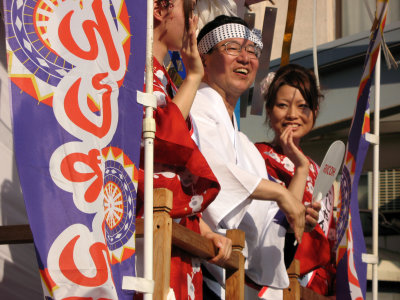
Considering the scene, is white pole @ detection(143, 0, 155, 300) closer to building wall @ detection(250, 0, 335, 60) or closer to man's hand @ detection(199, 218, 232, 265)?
man's hand @ detection(199, 218, 232, 265)

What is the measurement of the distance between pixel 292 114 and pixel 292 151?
42cm

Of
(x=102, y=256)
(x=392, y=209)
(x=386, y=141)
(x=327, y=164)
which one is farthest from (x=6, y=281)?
(x=392, y=209)

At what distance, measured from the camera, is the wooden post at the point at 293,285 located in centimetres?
358

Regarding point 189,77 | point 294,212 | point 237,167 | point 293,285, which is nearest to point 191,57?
point 189,77

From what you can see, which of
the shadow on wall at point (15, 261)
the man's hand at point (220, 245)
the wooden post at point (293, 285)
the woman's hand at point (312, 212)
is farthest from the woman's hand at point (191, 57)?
the wooden post at point (293, 285)

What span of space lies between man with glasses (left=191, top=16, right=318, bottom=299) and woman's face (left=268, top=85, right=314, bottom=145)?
0.38 metres

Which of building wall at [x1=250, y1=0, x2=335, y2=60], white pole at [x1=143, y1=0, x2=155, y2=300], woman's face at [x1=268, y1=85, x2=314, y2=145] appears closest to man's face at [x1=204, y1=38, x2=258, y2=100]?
woman's face at [x1=268, y1=85, x2=314, y2=145]

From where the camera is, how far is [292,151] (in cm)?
370

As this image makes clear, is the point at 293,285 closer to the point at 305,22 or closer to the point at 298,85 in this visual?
the point at 298,85

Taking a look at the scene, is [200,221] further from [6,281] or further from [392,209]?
[392,209]

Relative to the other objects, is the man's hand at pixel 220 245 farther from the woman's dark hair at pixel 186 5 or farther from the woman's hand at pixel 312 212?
the woman's dark hair at pixel 186 5

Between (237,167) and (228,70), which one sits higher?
(228,70)

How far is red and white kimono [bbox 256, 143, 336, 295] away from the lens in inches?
157

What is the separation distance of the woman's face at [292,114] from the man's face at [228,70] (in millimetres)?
503
